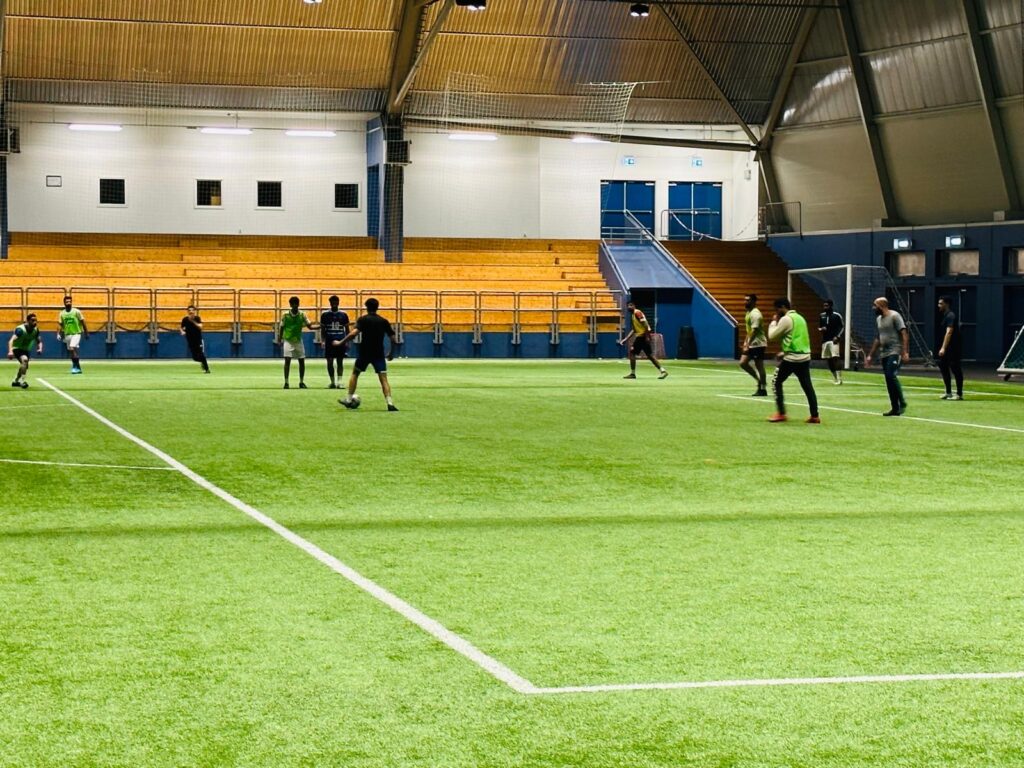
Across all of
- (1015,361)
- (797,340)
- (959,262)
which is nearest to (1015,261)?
(959,262)

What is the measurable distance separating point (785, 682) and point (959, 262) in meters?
44.5

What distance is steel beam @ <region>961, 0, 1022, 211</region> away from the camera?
44.2m

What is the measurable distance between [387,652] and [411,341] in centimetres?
4292

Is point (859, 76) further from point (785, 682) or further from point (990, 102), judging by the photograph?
point (785, 682)

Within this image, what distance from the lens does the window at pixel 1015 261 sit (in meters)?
45.9

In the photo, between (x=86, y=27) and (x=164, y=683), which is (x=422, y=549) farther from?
(x=86, y=27)

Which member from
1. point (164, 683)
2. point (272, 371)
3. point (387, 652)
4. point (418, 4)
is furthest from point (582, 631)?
point (418, 4)

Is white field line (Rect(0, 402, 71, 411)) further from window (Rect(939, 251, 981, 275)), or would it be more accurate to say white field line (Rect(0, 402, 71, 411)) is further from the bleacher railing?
window (Rect(939, 251, 981, 275))

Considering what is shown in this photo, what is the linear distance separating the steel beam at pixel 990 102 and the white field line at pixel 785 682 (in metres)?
41.5

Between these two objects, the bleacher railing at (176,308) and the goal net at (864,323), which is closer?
the goal net at (864,323)

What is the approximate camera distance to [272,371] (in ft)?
128

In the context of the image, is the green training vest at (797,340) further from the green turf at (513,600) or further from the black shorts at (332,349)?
the black shorts at (332,349)

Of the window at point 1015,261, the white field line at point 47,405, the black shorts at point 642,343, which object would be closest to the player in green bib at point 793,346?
the white field line at point 47,405

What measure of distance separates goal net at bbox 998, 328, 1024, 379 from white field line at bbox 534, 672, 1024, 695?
3063 centimetres
